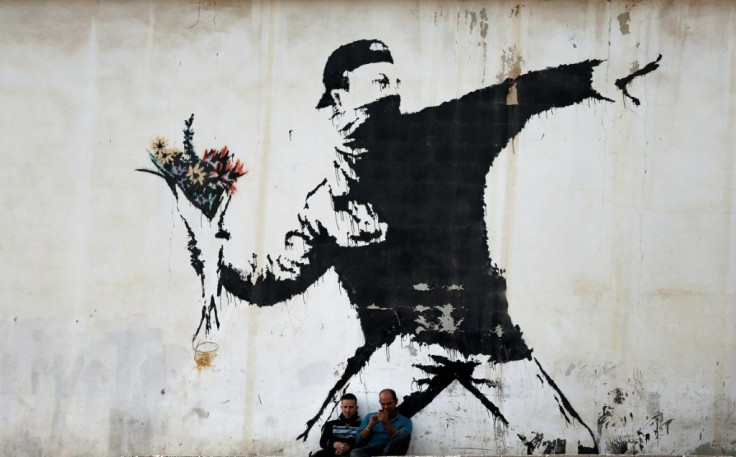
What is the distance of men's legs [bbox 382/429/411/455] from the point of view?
7.48 m

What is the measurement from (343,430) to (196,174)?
8.23ft

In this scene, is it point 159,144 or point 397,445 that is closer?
point 397,445

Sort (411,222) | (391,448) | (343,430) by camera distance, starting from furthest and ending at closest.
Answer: (411,222) < (343,430) < (391,448)

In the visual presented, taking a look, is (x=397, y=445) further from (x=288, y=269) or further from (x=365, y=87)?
(x=365, y=87)

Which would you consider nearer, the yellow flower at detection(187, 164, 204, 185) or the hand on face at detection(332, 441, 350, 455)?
the hand on face at detection(332, 441, 350, 455)

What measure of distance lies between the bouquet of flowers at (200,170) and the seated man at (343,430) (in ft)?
6.49

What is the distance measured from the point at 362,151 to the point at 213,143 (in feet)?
4.21

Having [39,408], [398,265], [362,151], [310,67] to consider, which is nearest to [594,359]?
[398,265]

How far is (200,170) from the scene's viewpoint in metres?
7.94

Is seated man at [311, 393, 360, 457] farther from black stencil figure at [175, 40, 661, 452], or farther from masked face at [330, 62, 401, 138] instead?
masked face at [330, 62, 401, 138]

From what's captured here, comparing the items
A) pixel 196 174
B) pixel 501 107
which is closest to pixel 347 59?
pixel 501 107

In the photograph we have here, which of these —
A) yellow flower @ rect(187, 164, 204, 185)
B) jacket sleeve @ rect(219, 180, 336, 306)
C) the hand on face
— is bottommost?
the hand on face

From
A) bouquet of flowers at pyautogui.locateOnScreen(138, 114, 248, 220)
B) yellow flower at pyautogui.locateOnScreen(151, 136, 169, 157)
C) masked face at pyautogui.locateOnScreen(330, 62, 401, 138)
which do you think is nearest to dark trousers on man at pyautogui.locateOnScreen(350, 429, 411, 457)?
bouquet of flowers at pyautogui.locateOnScreen(138, 114, 248, 220)

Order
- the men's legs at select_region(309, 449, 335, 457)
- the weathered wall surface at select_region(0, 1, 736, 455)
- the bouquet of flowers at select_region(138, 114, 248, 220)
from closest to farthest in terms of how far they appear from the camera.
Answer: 1. the men's legs at select_region(309, 449, 335, 457)
2. the weathered wall surface at select_region(0, 1, 736, 455)
3. the bouquet of flowers at select_region(138, 114, 248, 220)
